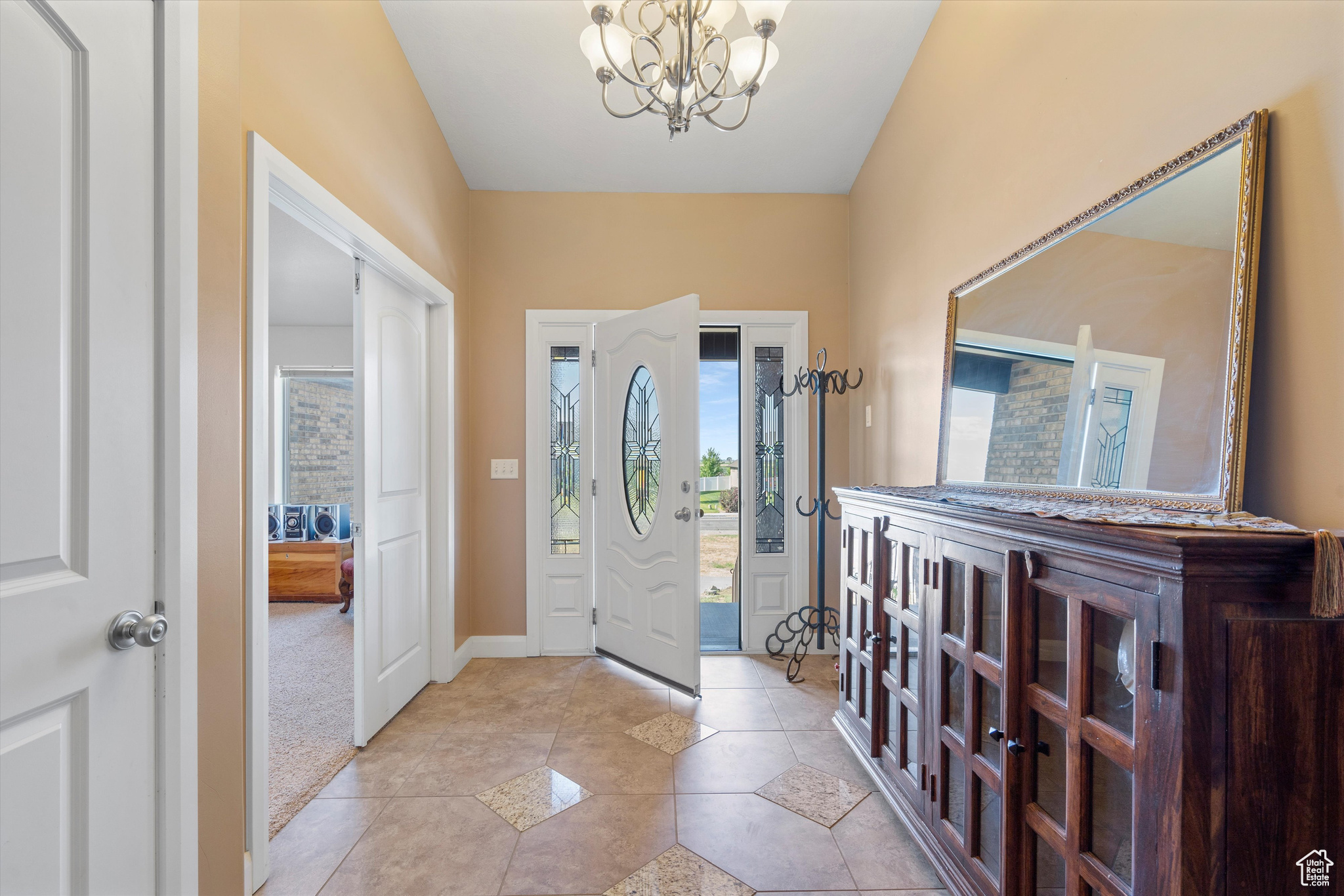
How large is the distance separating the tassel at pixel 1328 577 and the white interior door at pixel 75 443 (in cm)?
181

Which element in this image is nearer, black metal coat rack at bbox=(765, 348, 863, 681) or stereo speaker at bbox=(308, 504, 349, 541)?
black metal coat rack at bbox=(765, 348, 863, 681)

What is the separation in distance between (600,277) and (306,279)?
253 centimetres

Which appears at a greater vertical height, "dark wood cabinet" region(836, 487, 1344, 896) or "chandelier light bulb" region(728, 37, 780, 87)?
"chandelier light bulb" region(728, 37, 780, 87)

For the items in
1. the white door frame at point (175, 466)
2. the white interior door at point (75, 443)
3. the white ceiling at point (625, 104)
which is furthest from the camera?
the white ceiling at point (625, 104)

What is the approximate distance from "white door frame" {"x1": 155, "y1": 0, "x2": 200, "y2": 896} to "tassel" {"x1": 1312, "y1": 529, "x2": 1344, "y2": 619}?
186 centimetres

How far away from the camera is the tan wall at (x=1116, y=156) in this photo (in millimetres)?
915

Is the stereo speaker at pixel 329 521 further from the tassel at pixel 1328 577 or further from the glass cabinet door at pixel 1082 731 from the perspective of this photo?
the tassel at pixel 1328 577

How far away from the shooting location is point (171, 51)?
3.79 ft

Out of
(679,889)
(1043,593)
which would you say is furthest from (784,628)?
(1043,593)

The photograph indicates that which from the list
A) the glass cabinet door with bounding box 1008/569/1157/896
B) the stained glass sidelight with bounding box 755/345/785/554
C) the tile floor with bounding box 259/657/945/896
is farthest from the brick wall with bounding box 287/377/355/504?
the glass cabinet door with bounding box 1008/569/1157/896

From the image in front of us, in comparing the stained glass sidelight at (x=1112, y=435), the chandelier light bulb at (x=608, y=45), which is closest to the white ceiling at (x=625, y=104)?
the chandelier light bulb at (x=608, y=45)

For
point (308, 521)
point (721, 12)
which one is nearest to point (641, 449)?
point (721, 12)

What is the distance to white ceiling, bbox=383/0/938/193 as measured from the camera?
2.23 metres

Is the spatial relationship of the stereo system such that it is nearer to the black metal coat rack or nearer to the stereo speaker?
the stereo speaker
